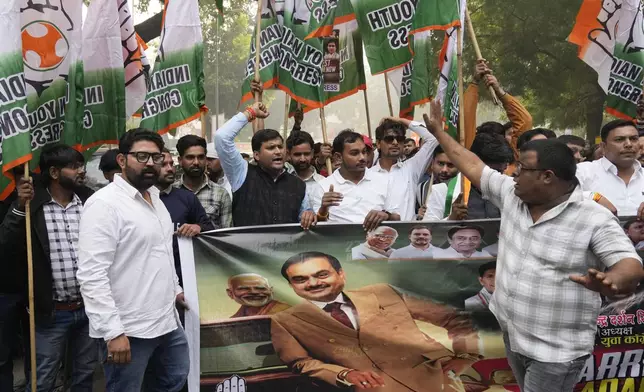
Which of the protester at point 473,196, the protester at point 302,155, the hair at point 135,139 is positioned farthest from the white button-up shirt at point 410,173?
the hair at point 135,139

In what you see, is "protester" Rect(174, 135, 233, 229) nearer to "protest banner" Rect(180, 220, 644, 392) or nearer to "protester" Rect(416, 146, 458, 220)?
"protest banner" Rect(180, 220, 644, 392)

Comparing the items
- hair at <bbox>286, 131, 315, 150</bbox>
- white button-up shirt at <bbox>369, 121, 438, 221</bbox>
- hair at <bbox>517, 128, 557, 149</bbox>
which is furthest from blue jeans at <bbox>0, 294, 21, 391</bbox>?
hair at <bbox>517, 128, 557, 149</bbox>

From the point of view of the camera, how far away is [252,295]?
4.68 meters

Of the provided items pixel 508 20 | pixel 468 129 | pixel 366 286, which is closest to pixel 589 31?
pixel 468 129

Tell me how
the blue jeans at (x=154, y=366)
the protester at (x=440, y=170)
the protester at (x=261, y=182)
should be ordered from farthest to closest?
the protester at (x=440, y=170)
the protester at (x=261, y=182)
the blue jeans at (x=154, y=366)

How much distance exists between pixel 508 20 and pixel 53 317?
19.8m

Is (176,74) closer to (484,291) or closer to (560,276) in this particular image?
(484,291)

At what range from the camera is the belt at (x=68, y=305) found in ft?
15.0

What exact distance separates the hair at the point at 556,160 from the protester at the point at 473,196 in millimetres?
1236

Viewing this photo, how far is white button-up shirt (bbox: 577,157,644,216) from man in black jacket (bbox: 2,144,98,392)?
3.53m

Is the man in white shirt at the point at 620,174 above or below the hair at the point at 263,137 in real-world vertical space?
below

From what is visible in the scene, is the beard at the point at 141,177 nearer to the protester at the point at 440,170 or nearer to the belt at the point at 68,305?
the belt at the point at 68,305

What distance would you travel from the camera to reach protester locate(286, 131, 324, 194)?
6.11m

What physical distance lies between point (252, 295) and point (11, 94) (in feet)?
6.59
